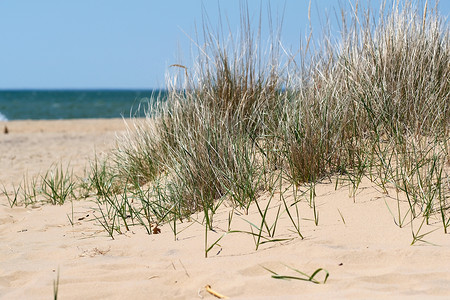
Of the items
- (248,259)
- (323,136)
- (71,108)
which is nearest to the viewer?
(248,259)

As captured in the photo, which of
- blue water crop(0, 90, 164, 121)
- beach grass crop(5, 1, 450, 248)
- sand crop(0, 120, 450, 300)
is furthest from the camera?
blue water crop(0, 90, 164, 121)

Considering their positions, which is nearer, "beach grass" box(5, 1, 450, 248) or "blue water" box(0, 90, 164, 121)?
"beach grass" box(5, 1, 450, 248)

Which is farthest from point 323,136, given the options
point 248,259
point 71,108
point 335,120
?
point 71,108

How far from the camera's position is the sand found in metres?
1.89

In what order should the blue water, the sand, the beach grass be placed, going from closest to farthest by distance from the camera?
the sand < the beach grass < the blue water

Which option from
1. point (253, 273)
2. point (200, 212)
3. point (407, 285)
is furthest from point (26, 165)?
point (407, 285)

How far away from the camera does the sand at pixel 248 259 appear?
1.89 metres

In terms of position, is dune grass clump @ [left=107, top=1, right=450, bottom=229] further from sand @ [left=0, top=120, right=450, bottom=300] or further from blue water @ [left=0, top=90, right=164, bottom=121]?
blue water @ [left=0, top=90, right=164, bottom=121]

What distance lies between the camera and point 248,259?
85.2 inches

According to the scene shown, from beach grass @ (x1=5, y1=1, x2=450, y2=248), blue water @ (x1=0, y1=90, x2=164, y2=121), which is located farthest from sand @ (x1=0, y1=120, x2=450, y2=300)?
blue water @ (x1=0, y1=90, x2=164, y2=121)

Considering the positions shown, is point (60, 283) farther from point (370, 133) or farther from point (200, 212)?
point (370, 133)

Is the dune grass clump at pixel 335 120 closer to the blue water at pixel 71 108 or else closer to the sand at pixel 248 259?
the sand at pixel 248 259

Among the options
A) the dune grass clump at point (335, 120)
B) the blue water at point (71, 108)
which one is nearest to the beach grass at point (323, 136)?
the dune grass clump at point (335, 120)

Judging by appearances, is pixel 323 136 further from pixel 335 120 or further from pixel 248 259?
pixel 248 259
